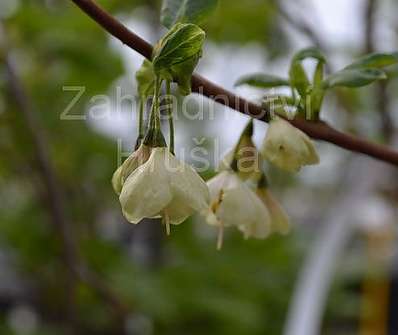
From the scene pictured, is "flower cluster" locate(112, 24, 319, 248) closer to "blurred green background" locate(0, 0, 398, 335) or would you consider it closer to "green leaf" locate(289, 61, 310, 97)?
"green leaf" locate(289, 61, 310, 97)

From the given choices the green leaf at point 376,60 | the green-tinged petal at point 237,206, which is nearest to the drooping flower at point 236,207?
the green-tinged petal at point 237,206

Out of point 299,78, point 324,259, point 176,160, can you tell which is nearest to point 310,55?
point 299,78

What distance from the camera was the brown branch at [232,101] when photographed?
337 millimetres

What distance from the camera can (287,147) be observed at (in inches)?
16.0

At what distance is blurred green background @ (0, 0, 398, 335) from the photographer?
1067 millimetres

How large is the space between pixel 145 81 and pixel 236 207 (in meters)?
0.11

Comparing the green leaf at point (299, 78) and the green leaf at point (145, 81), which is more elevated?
the green leaf at point (145, 81)

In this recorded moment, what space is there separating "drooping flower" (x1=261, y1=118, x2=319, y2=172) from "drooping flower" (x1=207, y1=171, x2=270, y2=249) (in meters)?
0.06

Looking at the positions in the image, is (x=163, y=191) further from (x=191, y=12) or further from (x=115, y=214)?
(x=115, y=214)

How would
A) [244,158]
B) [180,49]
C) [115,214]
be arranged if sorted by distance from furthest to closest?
[115,214] → [244,158] → [180,49]

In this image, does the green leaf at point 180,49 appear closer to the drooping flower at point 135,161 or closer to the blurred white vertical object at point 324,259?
the drooping flower at point 135,161

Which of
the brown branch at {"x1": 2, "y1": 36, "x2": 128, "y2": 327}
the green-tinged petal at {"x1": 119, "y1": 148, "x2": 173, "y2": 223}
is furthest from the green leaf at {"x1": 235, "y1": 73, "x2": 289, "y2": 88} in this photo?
the brown branch at {"x1": 2, "y1": 36, "x2": 128, "y2": 327}

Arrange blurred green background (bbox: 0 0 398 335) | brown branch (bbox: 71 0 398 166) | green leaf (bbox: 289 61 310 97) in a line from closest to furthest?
brown branch (bbox: 71 0 398 166), green leaf (bbox: 289 61 310 97), blurred green background (bbox: 0 0 398 335)

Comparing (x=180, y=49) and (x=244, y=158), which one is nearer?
(x=180, y=49)
